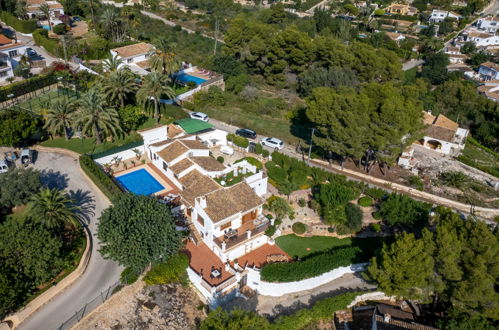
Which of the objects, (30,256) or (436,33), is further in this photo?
(436,33)

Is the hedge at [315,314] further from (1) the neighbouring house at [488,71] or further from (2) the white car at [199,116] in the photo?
(1) the neighbouring house at [488,71]

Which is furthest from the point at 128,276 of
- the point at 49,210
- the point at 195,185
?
the point at 195,185

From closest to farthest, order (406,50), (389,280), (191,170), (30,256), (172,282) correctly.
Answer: (30,256) → (389,280) → (172,282) → (191,170) → (406,50)

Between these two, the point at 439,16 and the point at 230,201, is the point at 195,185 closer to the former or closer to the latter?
the point at 230,201

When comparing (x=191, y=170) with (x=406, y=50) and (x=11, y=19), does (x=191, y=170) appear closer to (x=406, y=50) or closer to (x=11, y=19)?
(x=11, y=19)

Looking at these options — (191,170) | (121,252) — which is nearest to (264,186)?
(191,170)

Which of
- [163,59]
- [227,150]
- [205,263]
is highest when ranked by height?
[163,59]

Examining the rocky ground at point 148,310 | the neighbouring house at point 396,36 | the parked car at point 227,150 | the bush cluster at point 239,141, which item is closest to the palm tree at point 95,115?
the parked car at point 227,150
